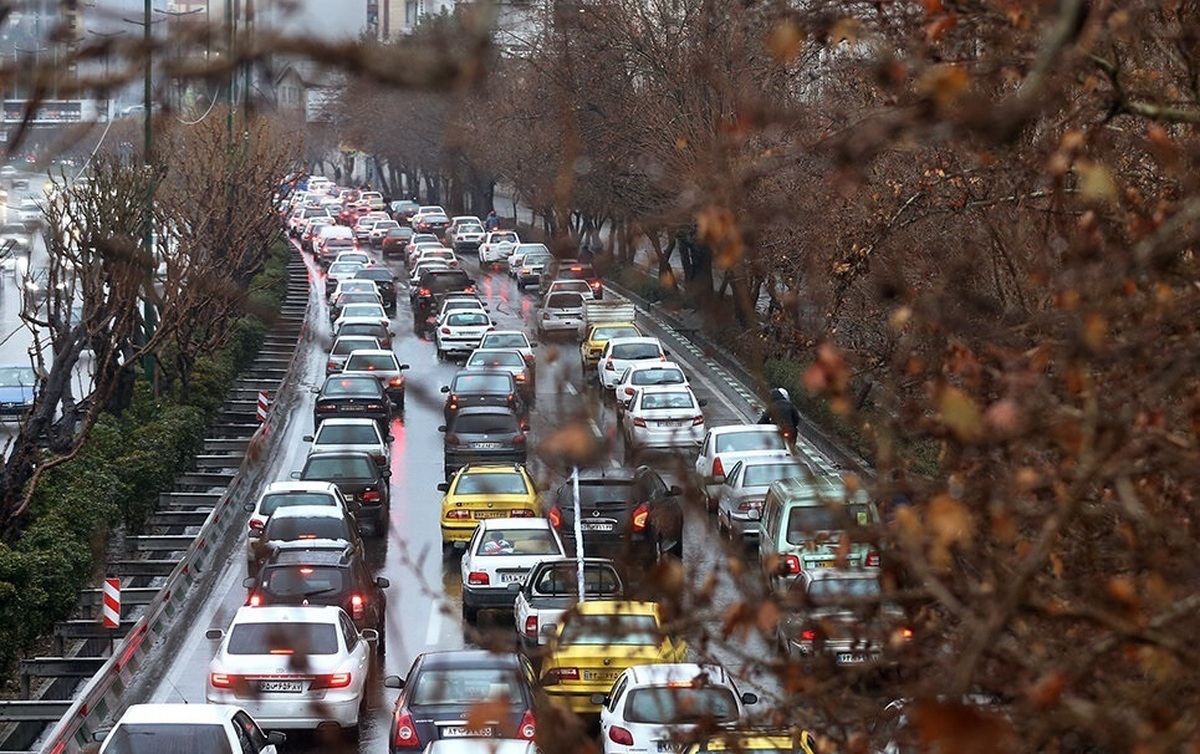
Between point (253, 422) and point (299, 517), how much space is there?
46.6ft

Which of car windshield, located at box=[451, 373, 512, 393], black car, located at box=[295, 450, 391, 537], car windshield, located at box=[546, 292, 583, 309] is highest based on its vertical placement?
car windshield, located at box=[546, 292, 583, 309]

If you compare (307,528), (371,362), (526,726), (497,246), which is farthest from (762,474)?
(497,246)

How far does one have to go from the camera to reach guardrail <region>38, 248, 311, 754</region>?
51.4 ft

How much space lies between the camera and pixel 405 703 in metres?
15.3

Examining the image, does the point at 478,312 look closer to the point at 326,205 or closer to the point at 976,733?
the point at 976,733

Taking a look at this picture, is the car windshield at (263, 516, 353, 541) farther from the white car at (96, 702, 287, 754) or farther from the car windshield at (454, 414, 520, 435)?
the white car at (96, 702, 287, 754)

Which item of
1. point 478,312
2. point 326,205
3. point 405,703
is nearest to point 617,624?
point 405,703

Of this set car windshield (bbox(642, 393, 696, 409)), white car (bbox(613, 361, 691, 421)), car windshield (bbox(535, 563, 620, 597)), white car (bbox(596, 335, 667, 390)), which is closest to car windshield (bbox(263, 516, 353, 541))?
car windshield (bbox(535, 563, 620, 597))

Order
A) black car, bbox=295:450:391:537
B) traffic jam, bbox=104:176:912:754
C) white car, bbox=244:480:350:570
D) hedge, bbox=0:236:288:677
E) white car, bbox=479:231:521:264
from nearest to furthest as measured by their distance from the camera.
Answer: traffic jam, bbox=104:176:912:754 < hedge, bbox=0:236:288:677 < white car, bbox=244:480:350:570 < black car, bbox=295:450:391:537 < white car, bbox=479:231:521:264

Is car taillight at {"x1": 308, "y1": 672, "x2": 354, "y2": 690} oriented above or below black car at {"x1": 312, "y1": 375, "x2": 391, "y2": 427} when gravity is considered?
above

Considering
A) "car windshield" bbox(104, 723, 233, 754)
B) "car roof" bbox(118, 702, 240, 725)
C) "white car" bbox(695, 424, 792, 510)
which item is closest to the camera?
"car windshield" bbox(104, 723, 233, 754)

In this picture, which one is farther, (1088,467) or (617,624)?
(617,624)

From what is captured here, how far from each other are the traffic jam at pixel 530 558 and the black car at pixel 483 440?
5 centimetres

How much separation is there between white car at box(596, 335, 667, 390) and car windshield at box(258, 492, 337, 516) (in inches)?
595
